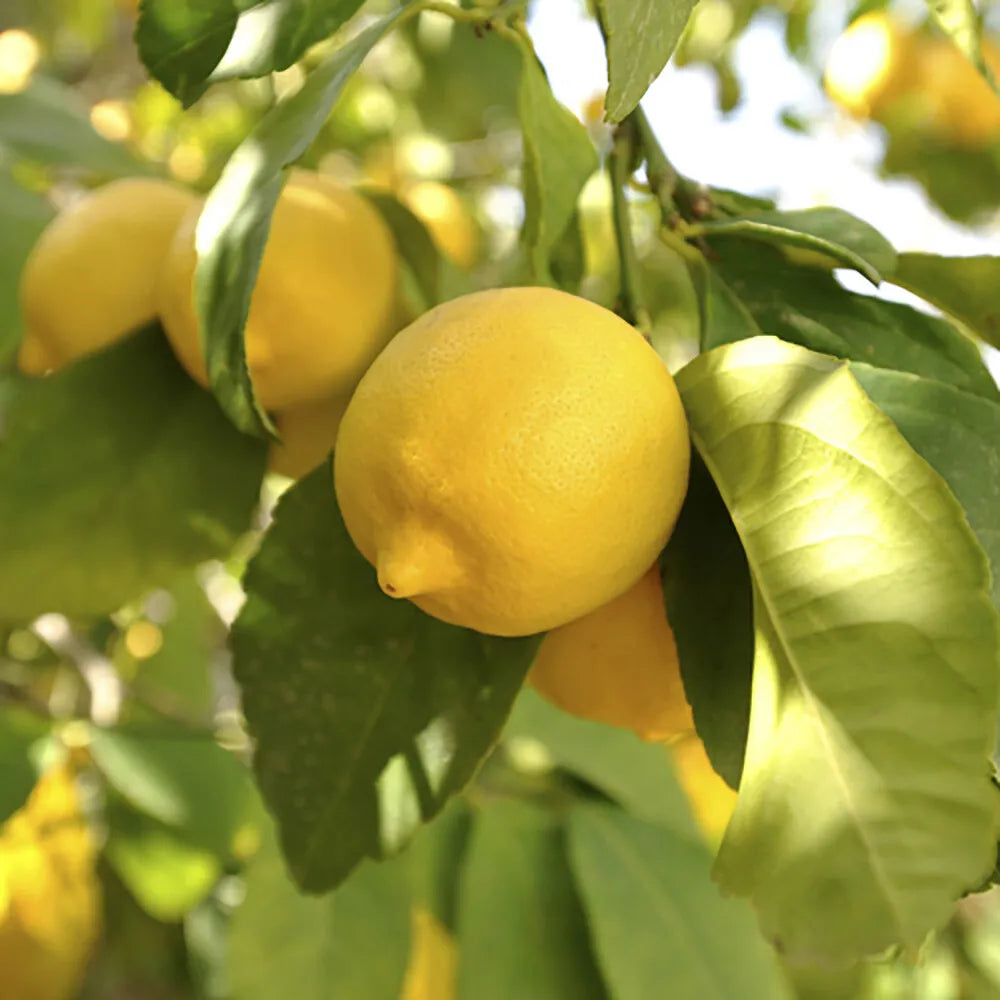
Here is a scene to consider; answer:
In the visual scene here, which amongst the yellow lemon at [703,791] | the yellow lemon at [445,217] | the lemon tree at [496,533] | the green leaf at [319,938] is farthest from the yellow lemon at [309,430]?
the yellow lemon at [703,791]

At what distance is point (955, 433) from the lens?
16.2 inches

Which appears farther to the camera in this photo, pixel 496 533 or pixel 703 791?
pixel 703 791

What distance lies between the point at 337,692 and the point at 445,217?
77cm

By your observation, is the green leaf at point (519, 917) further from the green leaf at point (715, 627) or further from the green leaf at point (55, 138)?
the green leaf at point (55, 138)

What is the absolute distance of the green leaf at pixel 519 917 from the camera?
841 millimetres

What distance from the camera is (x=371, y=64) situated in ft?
4.64

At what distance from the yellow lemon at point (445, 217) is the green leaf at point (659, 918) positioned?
2.02ft

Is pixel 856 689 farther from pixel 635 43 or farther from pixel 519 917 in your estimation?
pixel 519 917

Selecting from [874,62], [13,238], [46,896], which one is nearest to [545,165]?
[13,238]

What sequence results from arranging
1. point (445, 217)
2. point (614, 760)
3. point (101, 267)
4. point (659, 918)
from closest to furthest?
1. point (101, 267)
2. point (659, 918)
3. point (614, 760)
4. point (445, 217)

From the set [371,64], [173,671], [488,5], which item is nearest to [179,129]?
[371,64]

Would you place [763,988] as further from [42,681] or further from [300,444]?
[42,681]

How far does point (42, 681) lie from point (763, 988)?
→ 3.43ft

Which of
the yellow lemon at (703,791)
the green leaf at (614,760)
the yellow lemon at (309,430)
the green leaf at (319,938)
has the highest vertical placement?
the yellow lemon at (309,430)
